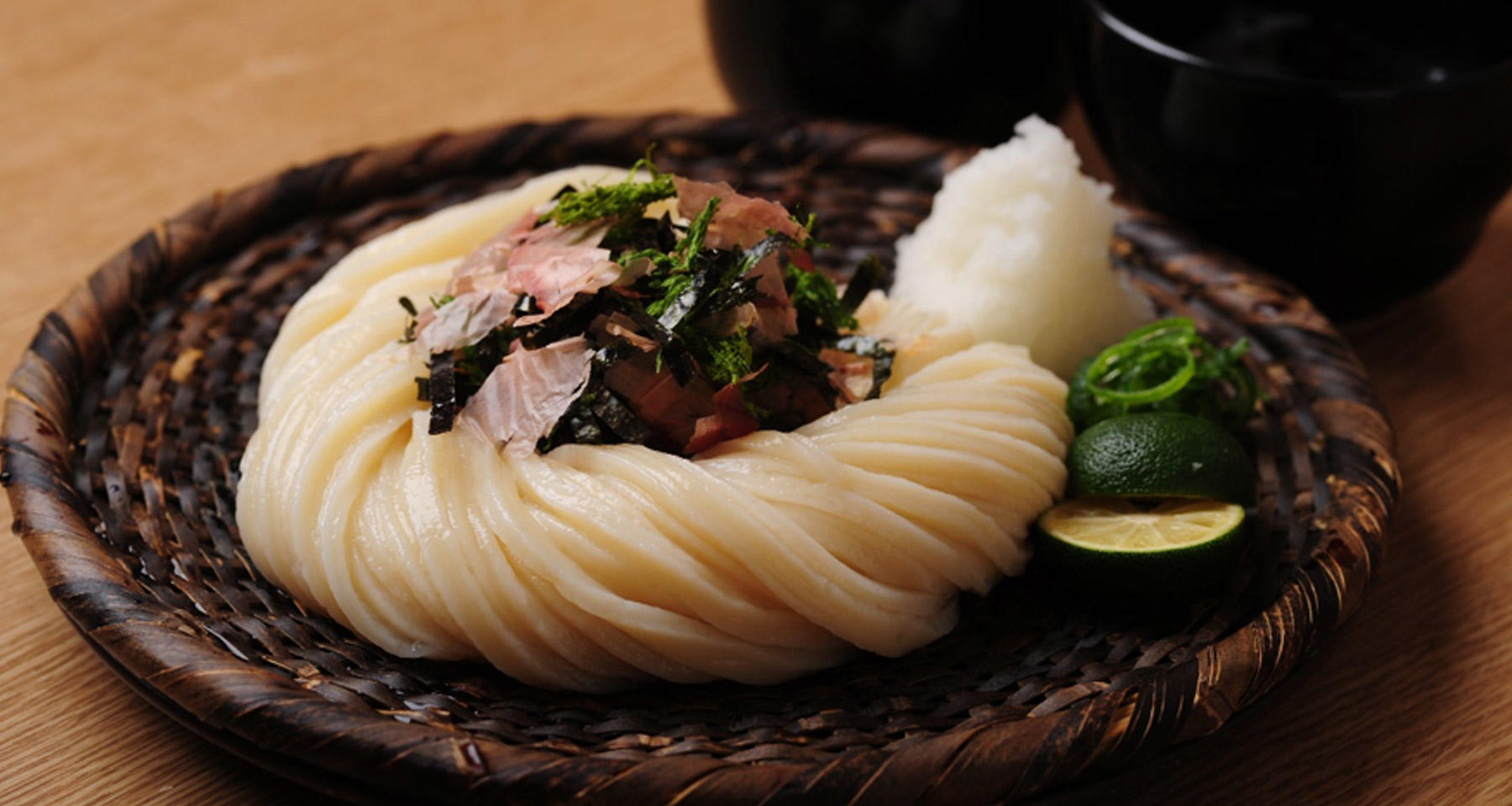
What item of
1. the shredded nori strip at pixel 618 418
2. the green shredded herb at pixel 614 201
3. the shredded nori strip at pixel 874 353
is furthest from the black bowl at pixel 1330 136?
the shredded nori strip at pixel 618 418

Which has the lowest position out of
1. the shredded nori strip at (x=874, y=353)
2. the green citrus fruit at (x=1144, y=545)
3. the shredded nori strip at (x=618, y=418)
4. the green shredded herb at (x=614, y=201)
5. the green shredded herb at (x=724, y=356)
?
the green citrus fruit at (x=1144, y=545)

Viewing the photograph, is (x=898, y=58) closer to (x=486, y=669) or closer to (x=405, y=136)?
(x=405, y=136)

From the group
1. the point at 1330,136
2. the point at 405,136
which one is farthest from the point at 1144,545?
the point at 405,136

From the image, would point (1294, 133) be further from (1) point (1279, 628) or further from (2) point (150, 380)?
(2) point (150, 380)

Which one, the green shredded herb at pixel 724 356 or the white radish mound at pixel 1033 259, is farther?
the white radish mound at pixel 1033 259

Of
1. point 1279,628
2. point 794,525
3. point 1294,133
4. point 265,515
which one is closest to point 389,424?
point 265,515

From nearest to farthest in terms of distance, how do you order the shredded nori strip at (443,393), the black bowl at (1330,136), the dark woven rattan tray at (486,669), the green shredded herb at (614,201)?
1. the dark woven rattan tray at (486,669)
2. the shredded nori strip at (443,393)
3. the green shredded herb at (614,201)
4. the black bowl at (1330,136)

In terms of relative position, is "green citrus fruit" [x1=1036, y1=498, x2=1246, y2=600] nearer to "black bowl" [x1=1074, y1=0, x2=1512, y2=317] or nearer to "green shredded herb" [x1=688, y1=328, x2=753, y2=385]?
"green shredded herb" [x1=688, y1=328, x2=753, y2=385]

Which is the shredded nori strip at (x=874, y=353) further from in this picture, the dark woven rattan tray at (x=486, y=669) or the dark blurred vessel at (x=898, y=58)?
the dark blurred vessel at (x=898, y=58)
